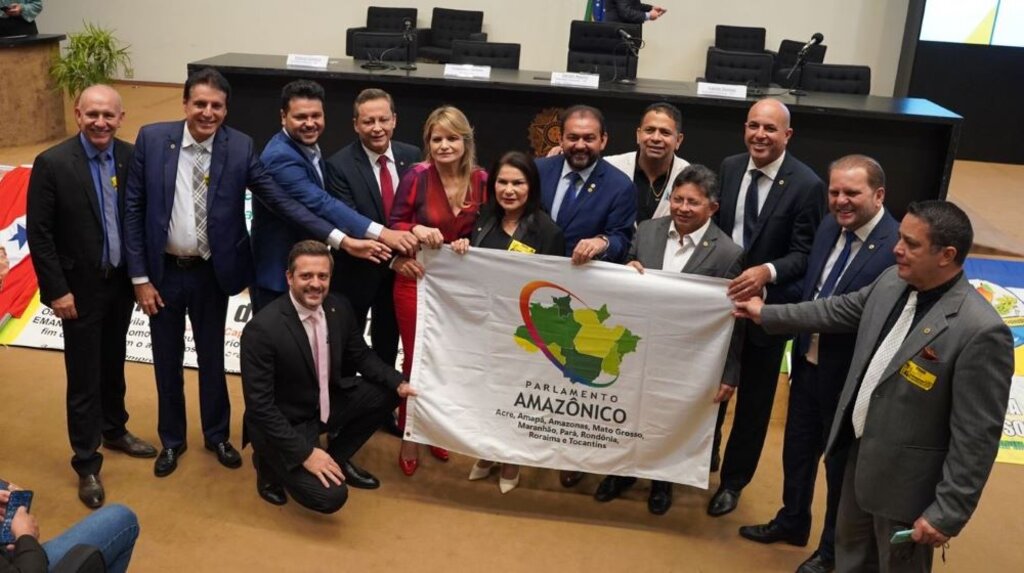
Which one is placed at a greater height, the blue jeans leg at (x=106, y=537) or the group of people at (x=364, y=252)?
the group of people at (x=364, y=252)

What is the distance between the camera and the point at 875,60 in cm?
1017

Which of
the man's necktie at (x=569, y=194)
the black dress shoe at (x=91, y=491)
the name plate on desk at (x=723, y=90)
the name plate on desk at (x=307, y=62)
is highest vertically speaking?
the name plate on desk at (x=723, y=90)

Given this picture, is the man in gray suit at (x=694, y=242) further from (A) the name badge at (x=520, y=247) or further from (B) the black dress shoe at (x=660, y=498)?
(B) the black dress shoe at (x=660, y=498)

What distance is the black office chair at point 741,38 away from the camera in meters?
9.73

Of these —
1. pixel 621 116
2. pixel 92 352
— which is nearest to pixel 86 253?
pixel 92 352

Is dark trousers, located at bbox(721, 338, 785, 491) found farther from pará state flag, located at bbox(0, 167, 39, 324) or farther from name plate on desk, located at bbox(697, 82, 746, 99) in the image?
pará state flag, located at bbox(0, 167, 39, 324)

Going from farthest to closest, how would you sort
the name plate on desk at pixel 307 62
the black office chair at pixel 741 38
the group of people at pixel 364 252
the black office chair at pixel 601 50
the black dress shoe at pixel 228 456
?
the black office chair at pixel 741 38
the black office chair at pixel 601 50
the name plate on desk at pixel 307 62
the black dress shoe at pixel 228 456
the group of people at pixel 364 252

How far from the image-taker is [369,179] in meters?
3.81

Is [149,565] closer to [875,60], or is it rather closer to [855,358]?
[855,358]

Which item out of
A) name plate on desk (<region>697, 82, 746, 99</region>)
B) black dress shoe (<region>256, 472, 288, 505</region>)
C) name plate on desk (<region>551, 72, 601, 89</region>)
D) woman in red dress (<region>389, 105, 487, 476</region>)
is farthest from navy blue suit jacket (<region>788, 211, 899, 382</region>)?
name plate on desk (<region>551, 72, 601, 89</region>)

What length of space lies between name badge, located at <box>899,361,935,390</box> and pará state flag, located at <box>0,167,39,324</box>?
13.9ft

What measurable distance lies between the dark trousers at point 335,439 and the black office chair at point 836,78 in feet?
17.0

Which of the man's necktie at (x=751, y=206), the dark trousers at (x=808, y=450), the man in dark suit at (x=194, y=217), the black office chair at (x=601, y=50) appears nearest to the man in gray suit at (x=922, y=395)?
the dark trousers at (x=808, y=450)

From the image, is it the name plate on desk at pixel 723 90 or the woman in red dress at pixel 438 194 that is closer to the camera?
the woman in red dress at pixel 438 194
